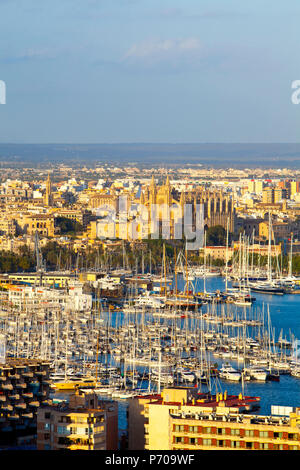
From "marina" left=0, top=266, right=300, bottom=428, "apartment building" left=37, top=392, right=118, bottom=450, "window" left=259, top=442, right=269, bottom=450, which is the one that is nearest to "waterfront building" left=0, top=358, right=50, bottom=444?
"apartment building" left=37, top=392, right=118, bottom=450

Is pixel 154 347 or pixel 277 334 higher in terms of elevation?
pixel 154 347

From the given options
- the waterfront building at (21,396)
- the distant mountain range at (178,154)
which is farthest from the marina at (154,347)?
the distant mountain range at (178,154)

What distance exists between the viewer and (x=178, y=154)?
8625cm

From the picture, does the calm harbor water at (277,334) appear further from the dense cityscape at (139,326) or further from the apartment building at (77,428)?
the apartment building at (77,428)

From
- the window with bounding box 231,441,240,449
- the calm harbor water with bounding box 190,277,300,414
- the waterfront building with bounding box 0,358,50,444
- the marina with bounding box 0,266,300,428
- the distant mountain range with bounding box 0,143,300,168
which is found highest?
the distant mountain range with bounding box 0,143,300,168

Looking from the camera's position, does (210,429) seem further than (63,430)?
No

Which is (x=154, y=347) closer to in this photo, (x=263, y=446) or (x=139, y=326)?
(x=139, y=326)

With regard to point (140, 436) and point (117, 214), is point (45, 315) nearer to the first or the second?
point (140, 436)

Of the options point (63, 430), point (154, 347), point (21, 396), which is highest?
point (63, 430)

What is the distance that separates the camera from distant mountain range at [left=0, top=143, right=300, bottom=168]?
77.9 metres

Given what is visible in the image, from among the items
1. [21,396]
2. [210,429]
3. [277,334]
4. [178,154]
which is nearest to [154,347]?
[277,334]

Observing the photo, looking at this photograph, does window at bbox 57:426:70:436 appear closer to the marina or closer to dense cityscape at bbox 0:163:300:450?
dense cityscape at bbox 0:163:300:450

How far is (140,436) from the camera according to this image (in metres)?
8.73
